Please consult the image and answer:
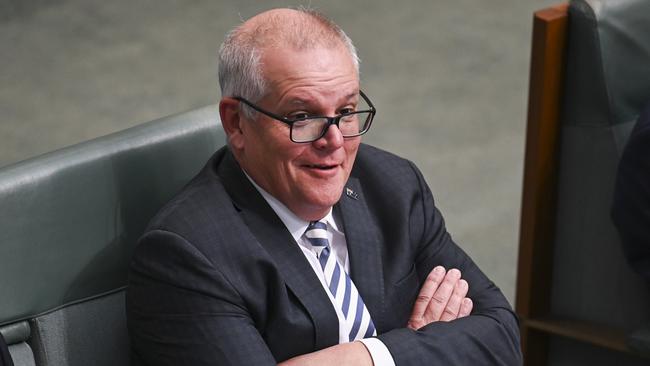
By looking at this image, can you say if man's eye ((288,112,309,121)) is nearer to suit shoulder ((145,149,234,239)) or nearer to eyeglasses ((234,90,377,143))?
eyeglasses ((234,90,377,143))

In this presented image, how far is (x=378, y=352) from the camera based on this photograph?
204 centimetres

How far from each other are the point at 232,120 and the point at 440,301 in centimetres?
52

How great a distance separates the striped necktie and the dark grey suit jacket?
27 millimetres

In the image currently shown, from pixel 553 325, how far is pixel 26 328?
135 cm

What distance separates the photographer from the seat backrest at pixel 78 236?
80.0 inches

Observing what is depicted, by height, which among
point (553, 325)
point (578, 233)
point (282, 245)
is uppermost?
point (282, 245)

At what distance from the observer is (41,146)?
15.5ft

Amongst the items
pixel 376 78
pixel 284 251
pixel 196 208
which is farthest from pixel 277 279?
pixel 376 78

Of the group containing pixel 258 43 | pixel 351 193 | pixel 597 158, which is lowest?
pixel 597 158

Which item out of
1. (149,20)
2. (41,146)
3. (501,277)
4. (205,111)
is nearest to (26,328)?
(205,111)

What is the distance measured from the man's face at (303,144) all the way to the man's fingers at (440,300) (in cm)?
30

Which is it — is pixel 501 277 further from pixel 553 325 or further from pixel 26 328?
pixel 26 328

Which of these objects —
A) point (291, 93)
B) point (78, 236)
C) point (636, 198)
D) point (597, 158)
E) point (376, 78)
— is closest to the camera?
point (291, 93)

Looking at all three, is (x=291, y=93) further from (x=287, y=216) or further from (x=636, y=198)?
(x=636, y=198)
